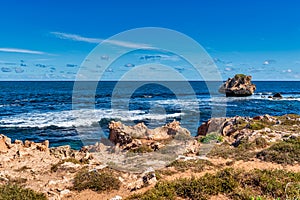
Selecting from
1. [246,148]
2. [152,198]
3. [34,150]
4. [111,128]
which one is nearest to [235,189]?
[152,198]

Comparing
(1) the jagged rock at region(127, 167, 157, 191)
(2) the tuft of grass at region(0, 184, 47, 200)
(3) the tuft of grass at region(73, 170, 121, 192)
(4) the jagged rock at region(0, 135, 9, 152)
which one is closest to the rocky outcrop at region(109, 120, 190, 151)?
(4) the jagged rock at region(0, 135, 9, 152)

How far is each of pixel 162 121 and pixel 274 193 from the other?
29459 mm

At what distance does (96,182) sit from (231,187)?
15.4ft

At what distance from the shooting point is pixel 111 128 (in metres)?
20.9

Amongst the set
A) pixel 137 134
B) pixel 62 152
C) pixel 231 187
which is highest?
pixel 231 187

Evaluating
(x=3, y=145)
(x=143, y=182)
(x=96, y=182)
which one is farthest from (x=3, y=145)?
(x=143, y=182)

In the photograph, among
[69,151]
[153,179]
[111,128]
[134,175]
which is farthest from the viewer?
[111,128]

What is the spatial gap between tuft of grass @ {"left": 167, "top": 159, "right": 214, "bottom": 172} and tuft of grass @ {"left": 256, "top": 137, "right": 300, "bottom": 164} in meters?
2.95

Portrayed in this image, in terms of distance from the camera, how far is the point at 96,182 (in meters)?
9.45

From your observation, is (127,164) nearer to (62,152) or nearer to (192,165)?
(192,165)

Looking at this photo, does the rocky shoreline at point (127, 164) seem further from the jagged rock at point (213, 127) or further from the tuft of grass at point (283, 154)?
the jagged rock at point (213, 127)

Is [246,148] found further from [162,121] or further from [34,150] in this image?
[162,121]

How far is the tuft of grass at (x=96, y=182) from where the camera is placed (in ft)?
30.5

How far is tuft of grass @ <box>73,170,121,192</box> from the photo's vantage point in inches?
366
